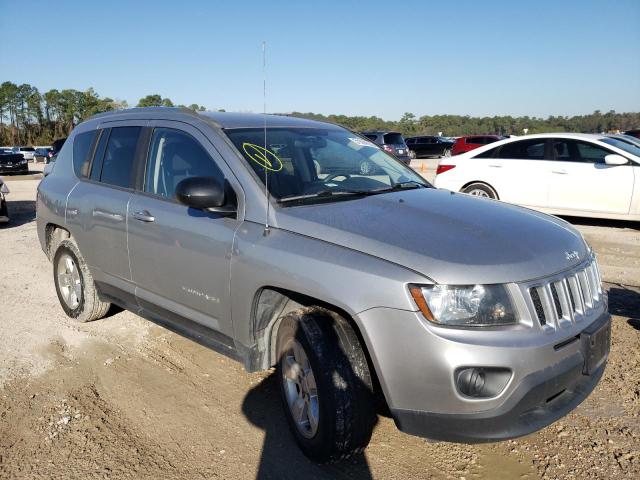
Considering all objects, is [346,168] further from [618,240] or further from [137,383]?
[618,240]

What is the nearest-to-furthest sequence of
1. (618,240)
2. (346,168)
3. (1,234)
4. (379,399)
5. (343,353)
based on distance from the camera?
(343,353), (379,399), (346,168), (618,240), (1,234)

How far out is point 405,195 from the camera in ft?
11.5

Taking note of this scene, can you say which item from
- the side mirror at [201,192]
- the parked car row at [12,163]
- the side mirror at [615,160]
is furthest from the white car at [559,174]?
the parked car row at [12,163]

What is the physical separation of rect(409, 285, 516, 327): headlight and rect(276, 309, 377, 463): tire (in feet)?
1.56

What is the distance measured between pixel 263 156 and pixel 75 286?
2.64 m

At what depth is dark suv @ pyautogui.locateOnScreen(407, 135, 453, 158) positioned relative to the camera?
118ft

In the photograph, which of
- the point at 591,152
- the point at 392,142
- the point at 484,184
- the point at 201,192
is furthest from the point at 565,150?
the point at 392,142

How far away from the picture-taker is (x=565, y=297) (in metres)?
2.63

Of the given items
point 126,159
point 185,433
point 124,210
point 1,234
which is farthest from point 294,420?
point 1,234

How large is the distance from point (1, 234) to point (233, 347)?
26.6 feet

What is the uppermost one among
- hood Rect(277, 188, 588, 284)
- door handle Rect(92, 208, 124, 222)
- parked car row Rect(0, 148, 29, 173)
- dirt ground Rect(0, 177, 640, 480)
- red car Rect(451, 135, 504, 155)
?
hood Rect(277, 188, 588, 284)

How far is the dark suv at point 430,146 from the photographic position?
3603 centimetres

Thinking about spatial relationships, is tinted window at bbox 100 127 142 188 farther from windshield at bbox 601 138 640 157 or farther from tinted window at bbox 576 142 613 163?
windshield at bbox 601 138 640 157

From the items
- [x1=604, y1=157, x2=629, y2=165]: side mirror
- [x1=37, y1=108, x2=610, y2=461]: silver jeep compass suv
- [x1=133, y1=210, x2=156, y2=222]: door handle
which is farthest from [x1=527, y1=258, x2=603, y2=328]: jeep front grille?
[x1=604, y1=157, x2=629, y2=165]: side mirror
